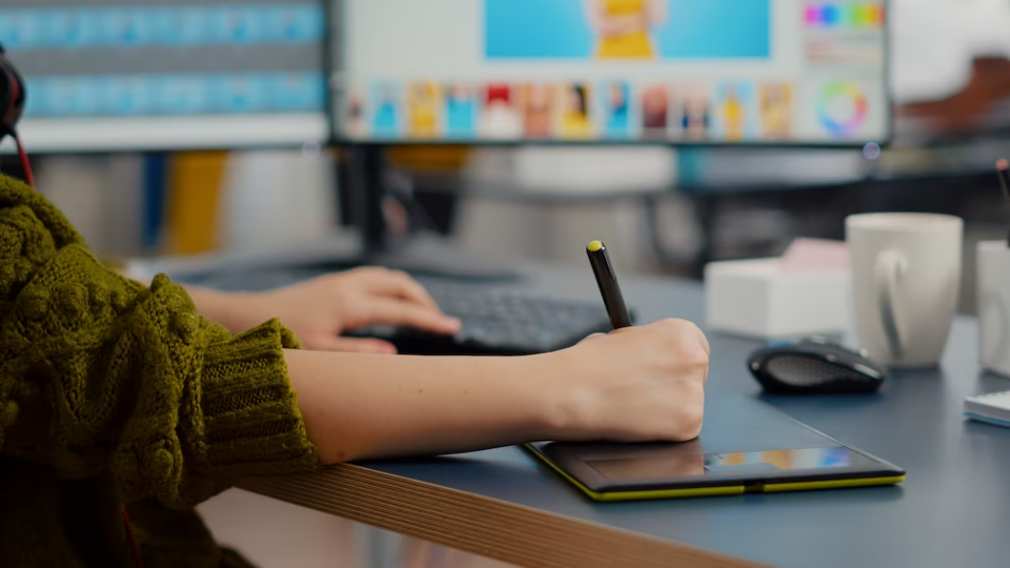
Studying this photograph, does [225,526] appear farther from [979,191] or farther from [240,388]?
[979,191]

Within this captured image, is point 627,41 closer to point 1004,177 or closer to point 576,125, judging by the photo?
point 576,125

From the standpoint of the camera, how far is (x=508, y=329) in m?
0.73

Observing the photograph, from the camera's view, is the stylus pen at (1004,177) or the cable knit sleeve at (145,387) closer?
the cable knit sleeve at (145,387)

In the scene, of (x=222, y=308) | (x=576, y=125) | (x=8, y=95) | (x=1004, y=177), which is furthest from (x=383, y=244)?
(x=1004, y=177)

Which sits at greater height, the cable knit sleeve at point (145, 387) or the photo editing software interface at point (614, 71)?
the photo editing software interface at point (614, 71)

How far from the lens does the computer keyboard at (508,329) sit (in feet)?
2.25

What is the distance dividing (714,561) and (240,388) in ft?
0.78

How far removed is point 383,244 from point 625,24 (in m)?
0.42

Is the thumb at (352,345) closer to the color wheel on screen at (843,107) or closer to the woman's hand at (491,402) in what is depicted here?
the woman's hand at (491,402)

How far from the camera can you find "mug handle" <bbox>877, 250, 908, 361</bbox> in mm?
692

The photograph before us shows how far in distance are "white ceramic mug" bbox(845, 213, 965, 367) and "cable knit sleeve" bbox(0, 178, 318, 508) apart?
0.42 metres

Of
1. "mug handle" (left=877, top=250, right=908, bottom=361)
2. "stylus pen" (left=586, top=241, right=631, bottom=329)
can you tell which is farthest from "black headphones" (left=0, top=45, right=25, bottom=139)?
"mug handle" (left=877, top=250, right=908, bottom=361)

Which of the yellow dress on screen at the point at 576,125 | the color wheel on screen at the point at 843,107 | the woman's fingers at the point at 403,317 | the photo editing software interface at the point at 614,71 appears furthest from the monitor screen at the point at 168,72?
the color wheel on screen at the point at 843,107

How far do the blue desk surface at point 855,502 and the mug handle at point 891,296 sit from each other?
82 mm
